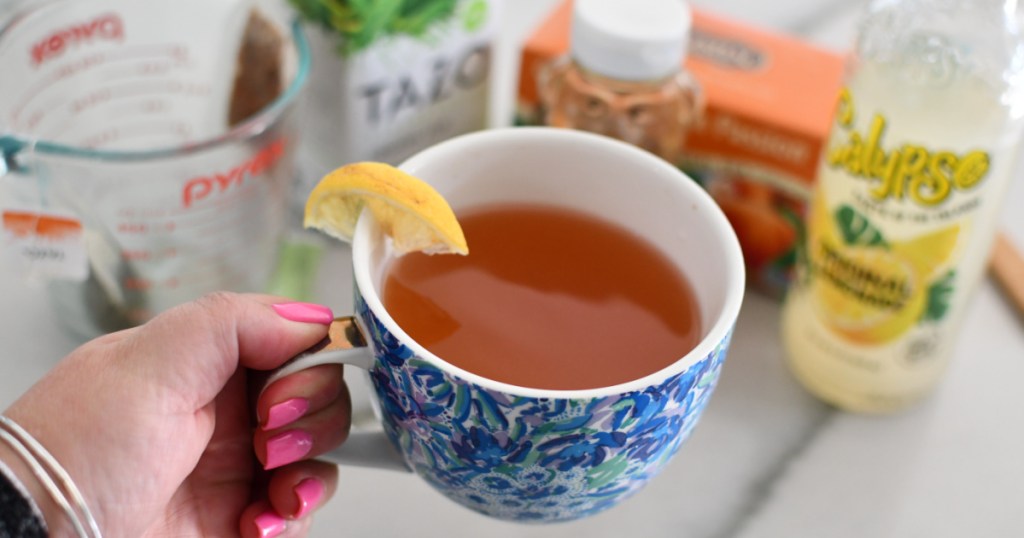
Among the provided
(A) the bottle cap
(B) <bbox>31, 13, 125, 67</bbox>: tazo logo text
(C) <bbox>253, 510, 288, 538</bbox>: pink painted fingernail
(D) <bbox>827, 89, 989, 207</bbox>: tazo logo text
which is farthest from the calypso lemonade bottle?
(B) <bbox>31, 13, 125, 67</bbox>: tazo logo text

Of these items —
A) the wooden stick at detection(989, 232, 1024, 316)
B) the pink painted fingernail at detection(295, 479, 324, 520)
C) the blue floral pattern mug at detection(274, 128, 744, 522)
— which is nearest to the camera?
the blue floral pattern mug at detection(274, 128, 744, 522)

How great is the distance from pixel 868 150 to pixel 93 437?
46cm

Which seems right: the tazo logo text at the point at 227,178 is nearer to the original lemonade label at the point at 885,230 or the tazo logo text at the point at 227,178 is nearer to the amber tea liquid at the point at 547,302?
the amber tea liquid at the point at 547,302

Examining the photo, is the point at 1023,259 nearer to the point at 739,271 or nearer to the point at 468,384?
the point at 739,271

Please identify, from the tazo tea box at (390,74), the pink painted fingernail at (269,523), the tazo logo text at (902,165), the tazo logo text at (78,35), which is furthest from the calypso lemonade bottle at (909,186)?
the tazo logo text at (78,35)

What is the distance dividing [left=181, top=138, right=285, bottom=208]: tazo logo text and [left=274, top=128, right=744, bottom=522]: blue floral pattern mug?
17 cm

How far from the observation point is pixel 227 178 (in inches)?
25.5

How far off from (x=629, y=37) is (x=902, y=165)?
0.19 m

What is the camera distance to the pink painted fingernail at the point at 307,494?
531 mm

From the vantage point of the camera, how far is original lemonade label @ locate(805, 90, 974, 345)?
0.60m

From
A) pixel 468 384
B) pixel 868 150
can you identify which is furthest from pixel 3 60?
pixel 868 150

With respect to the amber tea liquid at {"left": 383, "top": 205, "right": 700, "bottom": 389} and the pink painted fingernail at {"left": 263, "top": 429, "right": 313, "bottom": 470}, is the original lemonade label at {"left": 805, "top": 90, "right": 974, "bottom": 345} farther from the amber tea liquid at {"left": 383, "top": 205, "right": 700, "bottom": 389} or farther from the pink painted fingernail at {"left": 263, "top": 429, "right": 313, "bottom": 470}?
the pink painted fingernail at {"left": 263, "top": 429, "right": 313, "bottom": 470}

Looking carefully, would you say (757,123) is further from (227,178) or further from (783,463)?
(227,178)

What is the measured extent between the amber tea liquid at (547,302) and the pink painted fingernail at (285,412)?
62 millimetres
